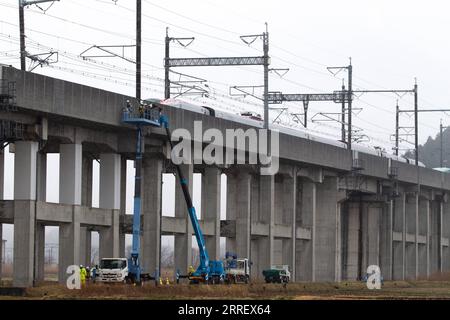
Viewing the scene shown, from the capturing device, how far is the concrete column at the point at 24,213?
60.5m

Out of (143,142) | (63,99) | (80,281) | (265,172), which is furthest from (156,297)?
(265,172)

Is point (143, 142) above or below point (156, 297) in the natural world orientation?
above

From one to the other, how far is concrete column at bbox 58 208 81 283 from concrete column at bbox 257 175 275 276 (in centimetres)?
2790

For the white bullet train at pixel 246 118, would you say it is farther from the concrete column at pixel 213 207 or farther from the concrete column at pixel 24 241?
the concrete column at pixel 24 241

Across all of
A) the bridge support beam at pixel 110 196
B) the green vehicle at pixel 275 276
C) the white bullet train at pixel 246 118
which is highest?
the white bullet train at pixel 246 118

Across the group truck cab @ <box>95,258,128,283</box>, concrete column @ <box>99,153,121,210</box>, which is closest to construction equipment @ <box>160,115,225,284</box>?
concrete column @ <box>99,153,121,210</box>

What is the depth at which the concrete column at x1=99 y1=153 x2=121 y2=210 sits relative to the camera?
70.1 meters

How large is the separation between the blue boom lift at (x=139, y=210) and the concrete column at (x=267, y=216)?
63.8 ft

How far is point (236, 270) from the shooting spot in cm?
7500

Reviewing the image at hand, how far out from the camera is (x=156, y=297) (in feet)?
167

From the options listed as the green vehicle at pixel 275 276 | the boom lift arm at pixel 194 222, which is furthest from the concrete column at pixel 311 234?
the boom lift arm at pixel 194 222

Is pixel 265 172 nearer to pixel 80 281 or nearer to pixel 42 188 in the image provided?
pixel 42 188
